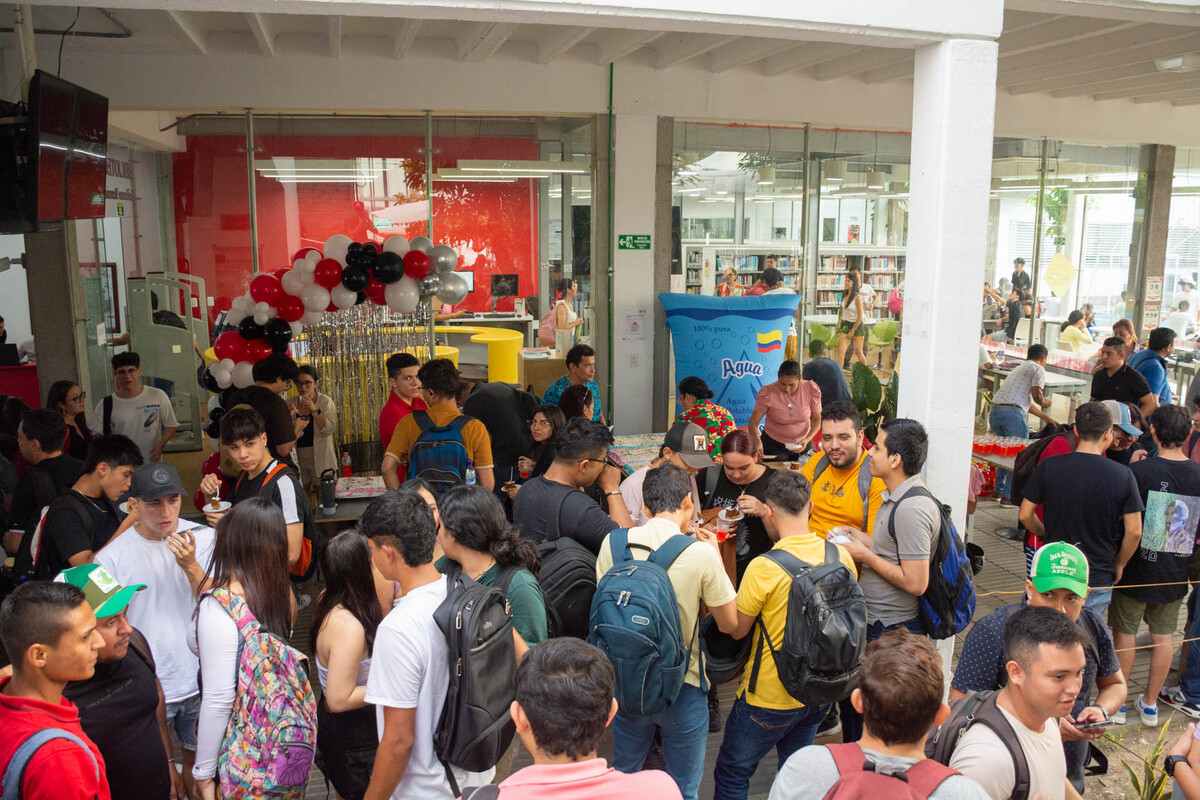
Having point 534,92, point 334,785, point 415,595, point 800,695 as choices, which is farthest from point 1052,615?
point 534,92

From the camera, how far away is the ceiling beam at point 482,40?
763 centimetres

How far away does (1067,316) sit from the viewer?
13.3 meters

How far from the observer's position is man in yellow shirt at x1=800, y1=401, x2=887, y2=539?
427 cm

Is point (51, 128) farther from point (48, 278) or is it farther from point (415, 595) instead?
point (415, 595)

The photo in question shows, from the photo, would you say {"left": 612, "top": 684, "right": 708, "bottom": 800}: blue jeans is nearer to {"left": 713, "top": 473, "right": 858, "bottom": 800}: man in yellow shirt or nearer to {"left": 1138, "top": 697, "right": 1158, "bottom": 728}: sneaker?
{"left": 713, "top": 473, "right": 858, "bottom": 800}: man in yellow shirt

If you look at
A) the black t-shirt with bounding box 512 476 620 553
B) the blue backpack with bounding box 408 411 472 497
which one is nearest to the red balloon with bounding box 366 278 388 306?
the blue backpack with bounding box 408 411 472 497

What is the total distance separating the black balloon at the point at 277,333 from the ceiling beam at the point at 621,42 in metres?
3.82

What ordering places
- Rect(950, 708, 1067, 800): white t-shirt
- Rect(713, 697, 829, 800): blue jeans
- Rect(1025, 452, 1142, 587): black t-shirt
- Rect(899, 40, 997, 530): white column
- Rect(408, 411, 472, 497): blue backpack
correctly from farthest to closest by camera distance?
Rect(408, 411, 472, 497): blue backpack
Rect(899, 40, 997, 530): white column
Rect(1025, 452, 1142, 587): black t-shirt
Rect(713, 697, 829, 800): blue jeans
Rect(950, 708, 1067, 800): white t-shirt

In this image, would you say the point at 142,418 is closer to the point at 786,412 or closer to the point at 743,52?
the point at 786,412

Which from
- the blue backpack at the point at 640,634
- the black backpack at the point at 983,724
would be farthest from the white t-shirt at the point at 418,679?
the black backpack at the point at 983,724

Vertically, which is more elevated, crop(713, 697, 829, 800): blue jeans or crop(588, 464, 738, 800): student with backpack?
crop(588, 464, 738, 800): student with backpack

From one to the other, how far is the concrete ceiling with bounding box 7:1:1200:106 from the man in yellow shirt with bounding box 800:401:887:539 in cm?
389

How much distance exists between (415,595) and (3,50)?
7.47 metres

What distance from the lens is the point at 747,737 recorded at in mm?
3490
